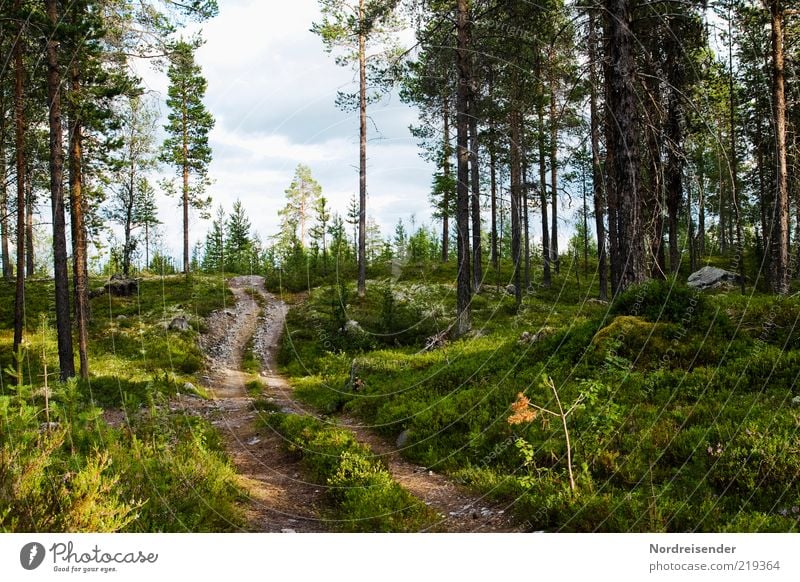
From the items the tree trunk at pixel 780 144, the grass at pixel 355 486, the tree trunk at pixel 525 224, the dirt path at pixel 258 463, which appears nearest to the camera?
the grass at pixel 355 486

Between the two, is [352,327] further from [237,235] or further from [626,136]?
[626,136]

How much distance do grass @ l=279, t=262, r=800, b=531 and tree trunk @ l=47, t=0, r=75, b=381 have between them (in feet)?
24.6

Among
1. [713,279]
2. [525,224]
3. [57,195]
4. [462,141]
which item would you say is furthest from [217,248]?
[713,279]

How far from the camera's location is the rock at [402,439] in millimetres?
9344

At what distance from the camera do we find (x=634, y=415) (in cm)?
680

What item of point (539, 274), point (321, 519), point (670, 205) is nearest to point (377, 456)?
point (321, 519)

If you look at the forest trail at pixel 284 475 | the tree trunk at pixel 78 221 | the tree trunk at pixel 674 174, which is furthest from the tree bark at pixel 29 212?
the tree trunk at pixel 674 174

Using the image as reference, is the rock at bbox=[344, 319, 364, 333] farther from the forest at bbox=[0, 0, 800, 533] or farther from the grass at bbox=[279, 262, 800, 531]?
the grass at bbox=[279, 262, 800, 531]

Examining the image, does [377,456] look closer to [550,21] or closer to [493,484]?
[493,484]

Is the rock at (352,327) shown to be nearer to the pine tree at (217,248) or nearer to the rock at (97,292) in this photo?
the pine tree at (217,248)

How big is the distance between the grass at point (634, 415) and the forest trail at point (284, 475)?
0.35 m

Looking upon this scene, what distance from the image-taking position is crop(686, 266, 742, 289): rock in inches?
1039

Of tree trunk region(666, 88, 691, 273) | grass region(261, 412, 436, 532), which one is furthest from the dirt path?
tree trunk region(666, 88, 691, 273)
